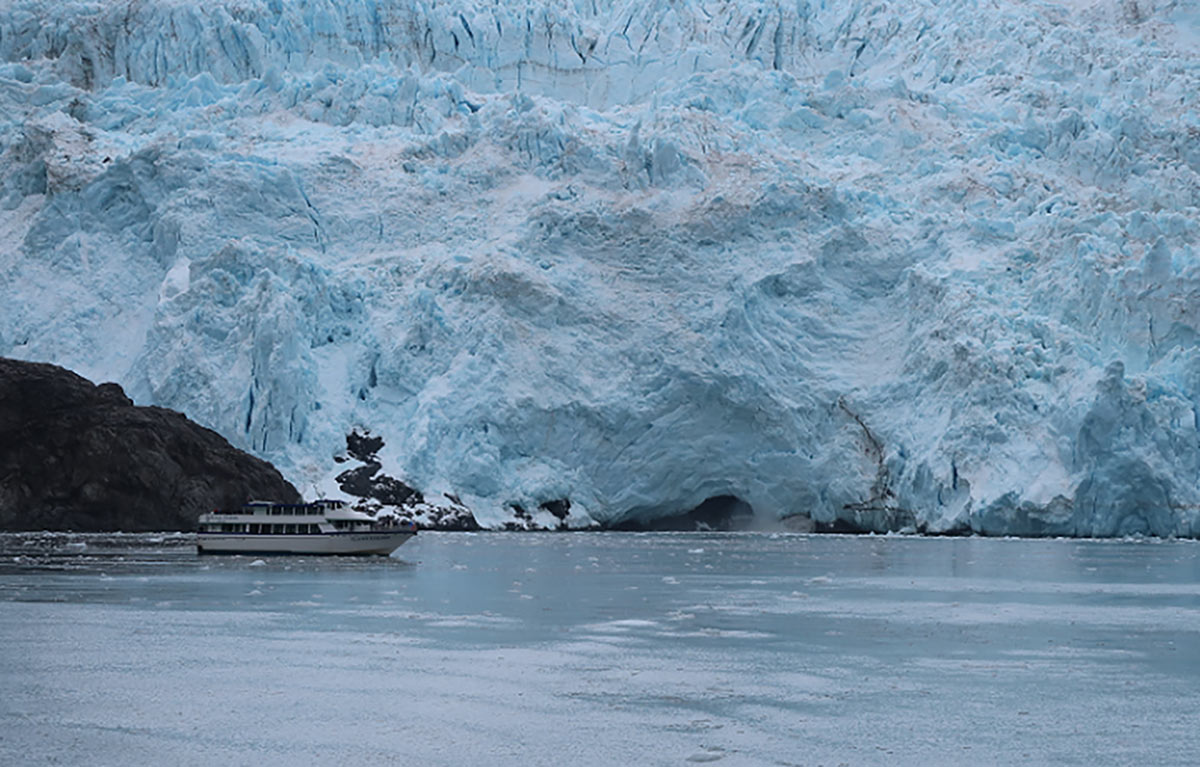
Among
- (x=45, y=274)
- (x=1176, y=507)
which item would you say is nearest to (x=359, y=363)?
(x=45, y=274)

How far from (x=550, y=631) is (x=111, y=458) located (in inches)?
820

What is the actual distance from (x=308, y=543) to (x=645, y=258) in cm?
1365

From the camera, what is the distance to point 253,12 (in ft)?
129

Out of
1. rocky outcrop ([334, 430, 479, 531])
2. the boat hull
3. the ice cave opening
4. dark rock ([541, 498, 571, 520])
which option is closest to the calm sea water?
the boat hull

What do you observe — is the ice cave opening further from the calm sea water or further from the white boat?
the calm sea water

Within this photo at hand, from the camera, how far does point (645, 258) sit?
3506 cm

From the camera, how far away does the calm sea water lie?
7398mm

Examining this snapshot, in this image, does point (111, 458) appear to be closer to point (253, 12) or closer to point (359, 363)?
point (359, 363)

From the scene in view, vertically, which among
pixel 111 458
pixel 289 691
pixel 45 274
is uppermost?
pixel 45 274

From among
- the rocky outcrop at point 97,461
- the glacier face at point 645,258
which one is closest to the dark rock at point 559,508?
the glacier face at point 645,258

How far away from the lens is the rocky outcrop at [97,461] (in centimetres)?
3044

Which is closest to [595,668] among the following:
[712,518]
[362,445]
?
[362,445]

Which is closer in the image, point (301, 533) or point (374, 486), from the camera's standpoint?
point (301, 533)

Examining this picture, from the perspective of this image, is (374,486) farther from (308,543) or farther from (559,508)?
(308,543)
